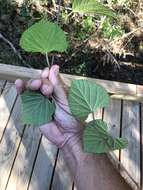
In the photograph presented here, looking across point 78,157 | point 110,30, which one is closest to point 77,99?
point 78,157

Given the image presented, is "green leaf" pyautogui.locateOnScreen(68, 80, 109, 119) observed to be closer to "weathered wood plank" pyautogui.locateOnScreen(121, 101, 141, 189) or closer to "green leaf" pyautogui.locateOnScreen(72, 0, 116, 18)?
"green leaf" pyautogui.locateOnScreen(72, 0, 116, 18)

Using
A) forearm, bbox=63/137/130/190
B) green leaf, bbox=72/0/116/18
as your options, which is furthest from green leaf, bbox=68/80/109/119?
forearm, bbox=63/137/130/190

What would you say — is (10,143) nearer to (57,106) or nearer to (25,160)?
(25,160)

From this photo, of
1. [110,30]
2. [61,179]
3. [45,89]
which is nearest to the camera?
[45,89]

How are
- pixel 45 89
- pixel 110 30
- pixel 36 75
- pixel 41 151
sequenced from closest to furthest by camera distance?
pixel 45 89 < pixel 41 151 < pixel 36 75 < pixel 110 30

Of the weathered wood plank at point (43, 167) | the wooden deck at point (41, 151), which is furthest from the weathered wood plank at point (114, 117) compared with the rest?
the weathered wood plank at point (43, 167)

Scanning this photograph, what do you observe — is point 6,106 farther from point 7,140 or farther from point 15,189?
point 15,189

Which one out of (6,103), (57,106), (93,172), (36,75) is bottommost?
(6,103)
